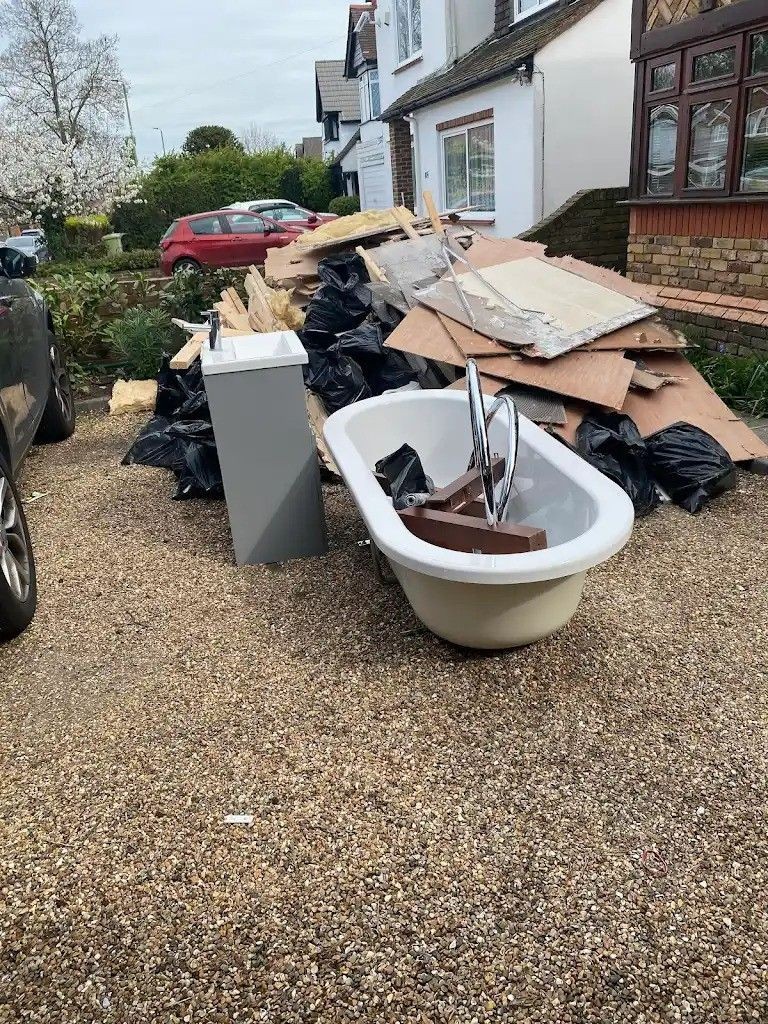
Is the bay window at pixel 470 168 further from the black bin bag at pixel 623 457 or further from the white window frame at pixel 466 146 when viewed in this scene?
the black bin bag at pixel 623 457

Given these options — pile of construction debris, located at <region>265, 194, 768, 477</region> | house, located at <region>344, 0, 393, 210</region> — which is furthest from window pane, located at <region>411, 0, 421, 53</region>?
pile of construction debris, located at <region>265, 194, 768, 477</region>

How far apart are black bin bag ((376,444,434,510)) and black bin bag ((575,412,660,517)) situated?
1.40 metres

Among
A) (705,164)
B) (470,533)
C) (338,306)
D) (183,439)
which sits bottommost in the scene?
(183,439)

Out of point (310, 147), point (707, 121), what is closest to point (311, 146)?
point (310, 147)

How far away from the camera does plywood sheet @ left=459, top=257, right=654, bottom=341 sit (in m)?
5.52

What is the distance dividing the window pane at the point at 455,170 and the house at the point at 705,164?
263 inches

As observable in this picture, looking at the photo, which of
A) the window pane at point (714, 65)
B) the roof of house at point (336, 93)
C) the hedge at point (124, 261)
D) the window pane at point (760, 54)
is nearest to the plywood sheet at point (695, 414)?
the window pane at point (760, 54)

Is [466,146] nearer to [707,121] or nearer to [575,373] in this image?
[707,121]

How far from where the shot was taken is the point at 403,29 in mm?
17562

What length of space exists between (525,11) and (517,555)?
13.8 meters

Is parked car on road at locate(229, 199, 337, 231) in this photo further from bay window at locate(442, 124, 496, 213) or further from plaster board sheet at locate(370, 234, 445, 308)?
plaster board sheet at locate(370, 234, 445, 308)

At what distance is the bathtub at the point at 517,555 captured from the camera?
2.70m

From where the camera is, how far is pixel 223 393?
152 inches

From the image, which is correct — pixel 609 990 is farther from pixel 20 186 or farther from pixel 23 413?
pixel 20 186
